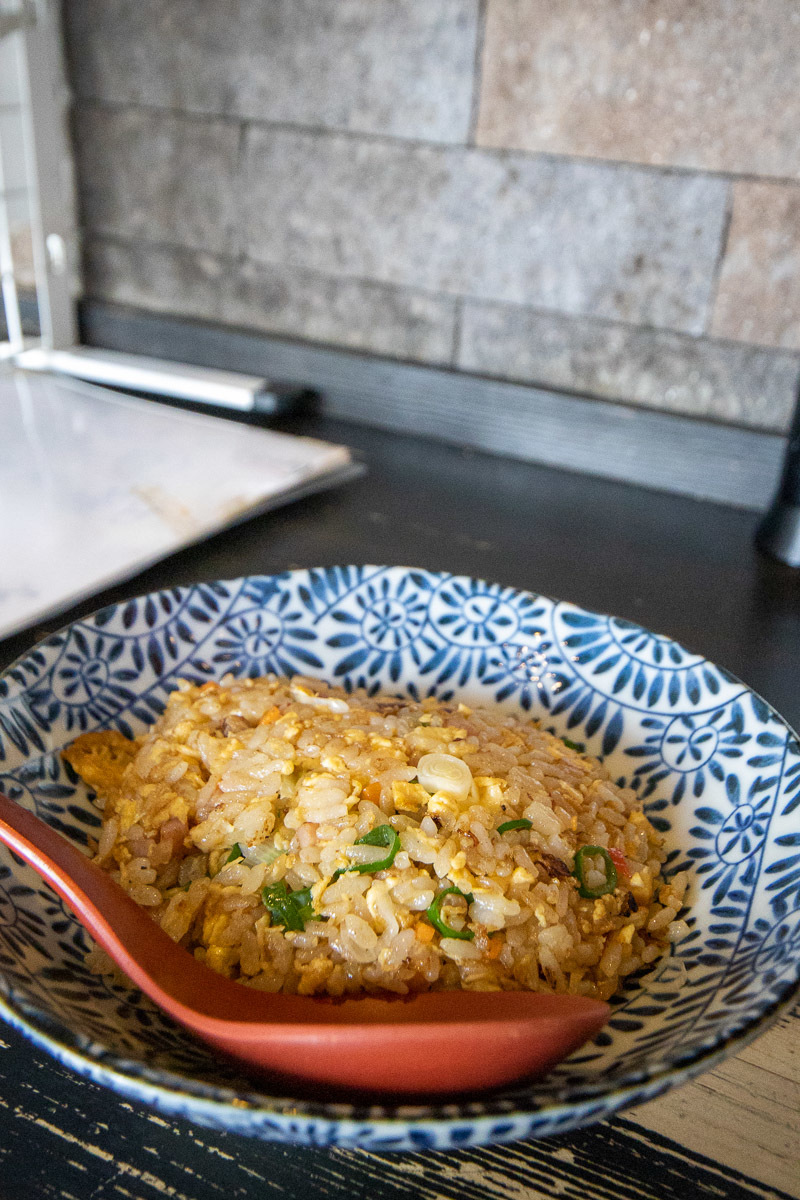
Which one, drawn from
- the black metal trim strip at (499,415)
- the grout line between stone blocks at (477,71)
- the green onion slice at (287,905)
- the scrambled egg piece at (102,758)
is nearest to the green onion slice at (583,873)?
the green onion slice at (287,905)

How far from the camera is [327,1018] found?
659 millimetres

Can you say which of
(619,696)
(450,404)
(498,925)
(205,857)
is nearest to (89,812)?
(205,857)

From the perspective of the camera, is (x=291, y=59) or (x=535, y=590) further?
(x=291, y=59)

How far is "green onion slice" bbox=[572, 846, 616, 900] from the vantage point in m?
0.77

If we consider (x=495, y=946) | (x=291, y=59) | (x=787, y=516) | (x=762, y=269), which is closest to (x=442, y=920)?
(x=495, y=946)

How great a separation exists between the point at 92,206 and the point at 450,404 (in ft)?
3.21

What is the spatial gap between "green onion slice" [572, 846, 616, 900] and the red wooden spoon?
0.13 m

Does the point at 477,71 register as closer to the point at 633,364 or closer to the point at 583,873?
the point at 633,364

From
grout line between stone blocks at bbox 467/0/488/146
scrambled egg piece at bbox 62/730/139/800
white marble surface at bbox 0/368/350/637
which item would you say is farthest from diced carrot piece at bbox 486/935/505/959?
grout line between stone blocks at bbox 467/0/488/146

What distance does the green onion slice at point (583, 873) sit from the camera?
2.53 ft

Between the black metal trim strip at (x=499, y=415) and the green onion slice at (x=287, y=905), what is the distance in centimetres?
115

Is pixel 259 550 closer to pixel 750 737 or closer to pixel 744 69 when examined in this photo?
pixel 750 737

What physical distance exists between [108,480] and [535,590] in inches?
26.3

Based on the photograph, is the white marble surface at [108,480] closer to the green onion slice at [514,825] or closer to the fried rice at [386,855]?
the fried rice at [386,855]
